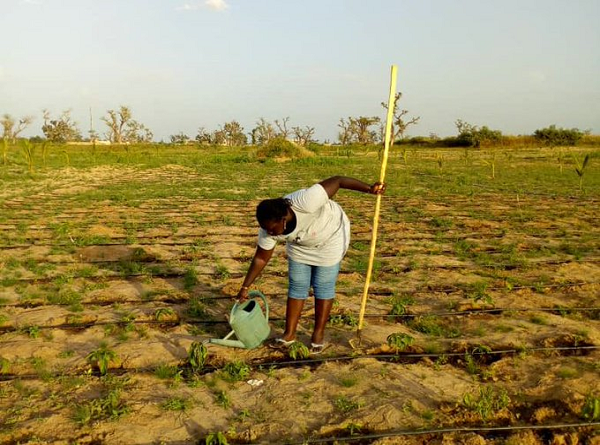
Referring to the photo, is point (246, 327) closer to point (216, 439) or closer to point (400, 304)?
point (216, 439)

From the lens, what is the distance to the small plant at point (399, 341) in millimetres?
3402

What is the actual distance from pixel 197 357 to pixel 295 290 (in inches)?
31.1

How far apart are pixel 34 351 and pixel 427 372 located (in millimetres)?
2675

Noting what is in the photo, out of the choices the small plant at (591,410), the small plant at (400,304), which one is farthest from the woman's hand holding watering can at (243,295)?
the small plant at (591,410)

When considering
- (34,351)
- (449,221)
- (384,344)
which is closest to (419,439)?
(384,344)

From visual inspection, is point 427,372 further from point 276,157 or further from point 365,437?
point 276,157

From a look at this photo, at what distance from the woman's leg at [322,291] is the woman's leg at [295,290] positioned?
A: 0.07 m

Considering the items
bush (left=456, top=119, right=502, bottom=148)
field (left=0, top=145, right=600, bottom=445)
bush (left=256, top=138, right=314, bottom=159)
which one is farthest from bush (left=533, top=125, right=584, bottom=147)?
field (left=0, top=145, right=600, bottom=445)

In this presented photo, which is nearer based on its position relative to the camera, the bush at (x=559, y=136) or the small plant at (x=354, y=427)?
the small plant at (x=354, y=427)

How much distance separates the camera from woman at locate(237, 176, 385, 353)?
9.96 ft

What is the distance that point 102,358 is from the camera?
313 cm

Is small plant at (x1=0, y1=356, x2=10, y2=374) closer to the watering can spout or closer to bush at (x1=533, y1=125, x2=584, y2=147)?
the watering can spout

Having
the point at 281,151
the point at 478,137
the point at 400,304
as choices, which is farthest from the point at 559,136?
the point at 400,304

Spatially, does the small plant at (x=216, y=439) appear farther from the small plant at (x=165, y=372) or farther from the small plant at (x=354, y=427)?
the small plant at (x=165, y=372)
